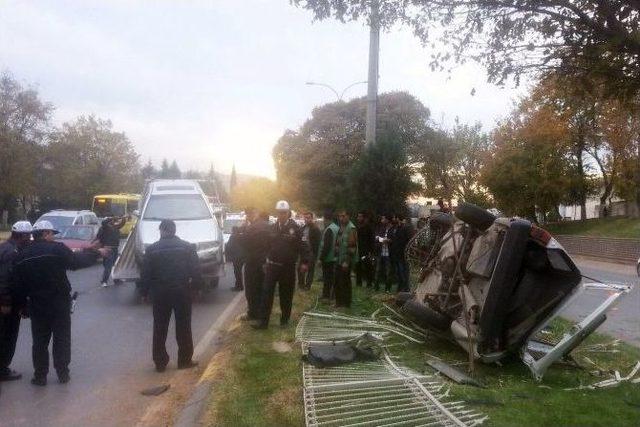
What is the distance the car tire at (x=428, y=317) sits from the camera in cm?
740

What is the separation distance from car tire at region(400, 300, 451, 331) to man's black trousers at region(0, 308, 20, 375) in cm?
436

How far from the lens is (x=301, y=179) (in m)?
39.9

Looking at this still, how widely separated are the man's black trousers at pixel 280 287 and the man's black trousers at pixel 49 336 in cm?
276

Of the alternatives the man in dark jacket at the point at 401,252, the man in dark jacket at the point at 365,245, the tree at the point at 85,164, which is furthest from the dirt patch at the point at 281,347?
the tree at the point at 85,164

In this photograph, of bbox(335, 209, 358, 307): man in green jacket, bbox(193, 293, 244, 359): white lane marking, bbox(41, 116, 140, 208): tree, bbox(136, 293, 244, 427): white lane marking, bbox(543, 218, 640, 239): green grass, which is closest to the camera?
bbox(136, 293, 244, 427): white lane marking

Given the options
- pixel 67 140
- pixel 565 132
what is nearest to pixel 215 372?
pixel 565 132

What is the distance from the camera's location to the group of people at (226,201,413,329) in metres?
9.02

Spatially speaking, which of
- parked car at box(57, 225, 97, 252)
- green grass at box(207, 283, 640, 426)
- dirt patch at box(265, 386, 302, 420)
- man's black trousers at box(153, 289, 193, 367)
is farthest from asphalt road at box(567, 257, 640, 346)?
parked car at box(57, 225, 97, 252)

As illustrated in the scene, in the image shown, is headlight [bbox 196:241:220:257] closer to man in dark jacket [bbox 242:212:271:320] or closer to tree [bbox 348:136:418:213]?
man in dark jacket [bbox 242:212:271:320]

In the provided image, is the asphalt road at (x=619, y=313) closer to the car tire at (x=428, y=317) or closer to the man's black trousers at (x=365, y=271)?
the car tire at (x=428, y=317)

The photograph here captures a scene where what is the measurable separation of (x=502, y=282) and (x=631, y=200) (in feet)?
115

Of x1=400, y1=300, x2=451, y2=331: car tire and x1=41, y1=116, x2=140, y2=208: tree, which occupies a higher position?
x1=41, y1=116, x2=140, y2=208: tree

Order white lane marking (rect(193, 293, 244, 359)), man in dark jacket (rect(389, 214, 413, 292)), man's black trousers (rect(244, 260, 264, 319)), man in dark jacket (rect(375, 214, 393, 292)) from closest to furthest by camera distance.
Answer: white lane marking (rect(193, 293, 244, 359)) < man's black trousers (rect(244, 260, 264, 319)) < man in dark jacket (rect(389, 214, 413, 292)) < man in dark jacket (rect(375, 214, 393, 292))

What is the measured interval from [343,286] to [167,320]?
3804mm
